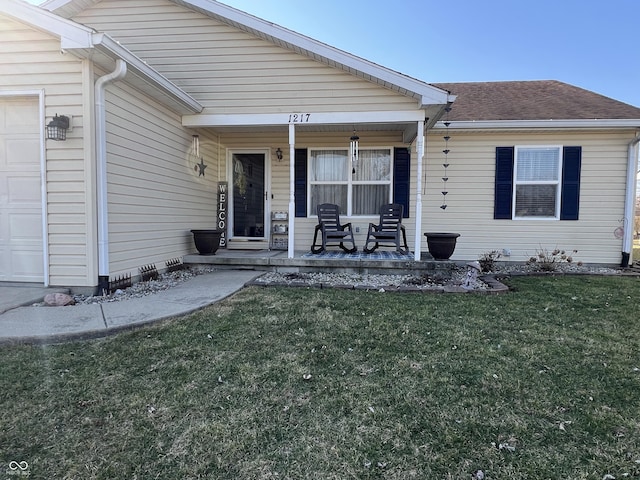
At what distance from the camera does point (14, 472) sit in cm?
146

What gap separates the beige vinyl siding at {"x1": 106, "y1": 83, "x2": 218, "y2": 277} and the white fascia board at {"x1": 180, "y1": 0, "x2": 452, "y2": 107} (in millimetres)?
1799

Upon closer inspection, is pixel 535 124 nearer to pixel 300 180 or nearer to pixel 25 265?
pixel 300 180

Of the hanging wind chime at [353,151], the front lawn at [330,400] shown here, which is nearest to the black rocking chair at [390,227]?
the hanging wind chime at [353,151]

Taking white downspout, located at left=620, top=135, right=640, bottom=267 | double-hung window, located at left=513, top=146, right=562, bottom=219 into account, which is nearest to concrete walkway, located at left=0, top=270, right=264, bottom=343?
double-hung window, located at left=513, top=146, right=562, bottom=219

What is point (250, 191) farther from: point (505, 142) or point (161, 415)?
→ point (161, 415)

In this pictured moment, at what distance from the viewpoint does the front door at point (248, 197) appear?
7.37m

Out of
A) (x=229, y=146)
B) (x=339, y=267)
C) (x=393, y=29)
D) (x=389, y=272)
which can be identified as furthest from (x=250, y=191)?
(x=393, y=29)

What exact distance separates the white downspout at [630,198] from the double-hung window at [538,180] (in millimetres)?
1114

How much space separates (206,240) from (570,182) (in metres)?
6.47

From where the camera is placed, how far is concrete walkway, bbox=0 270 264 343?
2.85m

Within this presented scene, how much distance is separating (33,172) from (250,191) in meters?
3.75

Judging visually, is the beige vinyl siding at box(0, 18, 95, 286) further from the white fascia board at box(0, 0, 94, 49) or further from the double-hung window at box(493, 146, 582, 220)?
the double-hung window at box(493, 146, 582, 220)

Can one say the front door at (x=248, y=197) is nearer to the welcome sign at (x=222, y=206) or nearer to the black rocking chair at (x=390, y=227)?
the welcome sign at (x=222, y=206)

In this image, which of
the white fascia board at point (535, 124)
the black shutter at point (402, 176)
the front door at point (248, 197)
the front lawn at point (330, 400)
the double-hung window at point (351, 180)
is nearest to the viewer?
the front lawn at point (330, 400)
